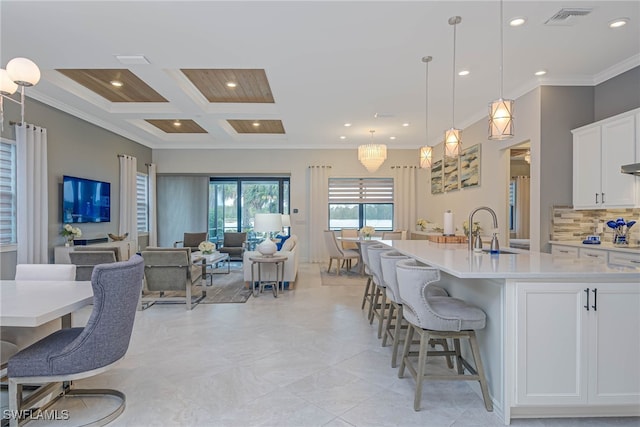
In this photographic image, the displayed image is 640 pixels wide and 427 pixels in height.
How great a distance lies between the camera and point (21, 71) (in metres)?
2.48

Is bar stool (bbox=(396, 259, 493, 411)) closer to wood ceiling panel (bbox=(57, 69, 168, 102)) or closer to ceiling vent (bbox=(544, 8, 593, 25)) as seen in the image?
ceiling vent (bbox=(544, 8, 593, 25))

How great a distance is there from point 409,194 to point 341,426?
7583 mm

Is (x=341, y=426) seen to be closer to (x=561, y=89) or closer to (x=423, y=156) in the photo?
(x=423, y=156)

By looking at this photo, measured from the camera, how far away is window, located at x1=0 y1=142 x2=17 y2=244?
15.2 ft

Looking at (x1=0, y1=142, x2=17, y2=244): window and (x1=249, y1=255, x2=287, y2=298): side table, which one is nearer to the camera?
(x1=0, y1=142, x2=17, y2=244): window

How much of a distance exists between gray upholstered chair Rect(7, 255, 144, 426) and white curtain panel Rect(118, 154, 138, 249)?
18.0 feet

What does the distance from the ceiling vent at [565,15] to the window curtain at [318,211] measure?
629cm

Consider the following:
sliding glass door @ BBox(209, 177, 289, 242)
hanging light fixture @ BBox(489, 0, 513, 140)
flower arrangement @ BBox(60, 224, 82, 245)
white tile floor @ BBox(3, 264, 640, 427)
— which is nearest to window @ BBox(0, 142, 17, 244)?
flower arrangement @ BBox(60, 224, 82, 245)

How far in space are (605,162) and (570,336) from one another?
9.70 ft

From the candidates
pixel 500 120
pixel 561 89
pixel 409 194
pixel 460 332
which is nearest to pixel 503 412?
pixel 460 332

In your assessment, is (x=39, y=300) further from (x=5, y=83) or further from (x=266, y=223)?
(x=266, y=223)

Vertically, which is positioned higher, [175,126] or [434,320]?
[175,126]

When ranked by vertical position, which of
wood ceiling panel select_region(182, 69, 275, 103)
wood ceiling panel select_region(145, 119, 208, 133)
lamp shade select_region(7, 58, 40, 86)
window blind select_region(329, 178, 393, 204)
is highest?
wood ceiling panel select_region(182, 69, 275, 103)

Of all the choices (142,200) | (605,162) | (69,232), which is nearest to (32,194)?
(69,232)
